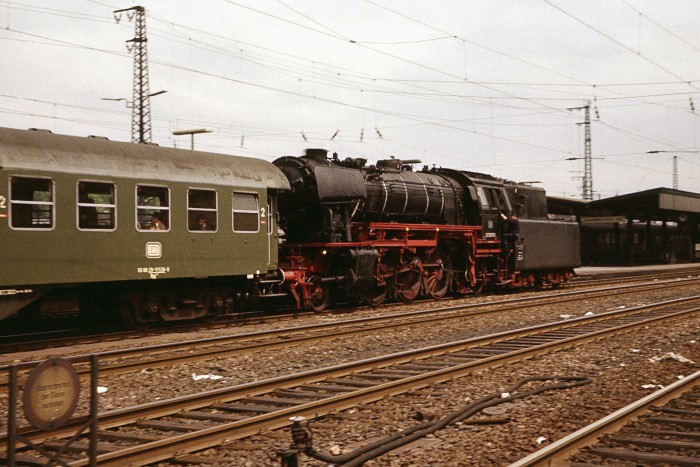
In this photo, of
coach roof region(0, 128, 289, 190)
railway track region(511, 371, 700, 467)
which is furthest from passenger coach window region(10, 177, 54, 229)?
railway track region(511, 371, 700, 467)

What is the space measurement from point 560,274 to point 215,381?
1979cm

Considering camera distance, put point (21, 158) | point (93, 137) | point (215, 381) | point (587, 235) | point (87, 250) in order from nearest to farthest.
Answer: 1. point (215, 381)
2. point (21, 158)
3. point (87, 250)
4. point (93, 137)
5. point (587, 235)

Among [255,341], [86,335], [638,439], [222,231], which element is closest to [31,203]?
[86,335]

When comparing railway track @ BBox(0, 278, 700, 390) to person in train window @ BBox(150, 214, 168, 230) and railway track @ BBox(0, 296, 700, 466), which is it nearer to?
railway track @ BBox(0, 296, 700, 466)

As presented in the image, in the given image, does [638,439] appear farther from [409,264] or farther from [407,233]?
[409,264]

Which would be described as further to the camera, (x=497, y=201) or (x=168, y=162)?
(x=497, y=201)

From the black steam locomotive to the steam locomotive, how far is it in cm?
5

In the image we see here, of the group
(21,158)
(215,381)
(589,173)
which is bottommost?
(215,381)

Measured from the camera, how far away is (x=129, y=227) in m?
13.0

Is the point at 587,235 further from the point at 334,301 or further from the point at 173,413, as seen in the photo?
the point at 173,413

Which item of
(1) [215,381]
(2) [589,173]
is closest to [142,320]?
(1) [215,381]

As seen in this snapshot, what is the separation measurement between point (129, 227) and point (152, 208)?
644 millimetres

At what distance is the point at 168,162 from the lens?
45.5ft

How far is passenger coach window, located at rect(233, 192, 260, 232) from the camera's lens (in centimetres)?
1505
